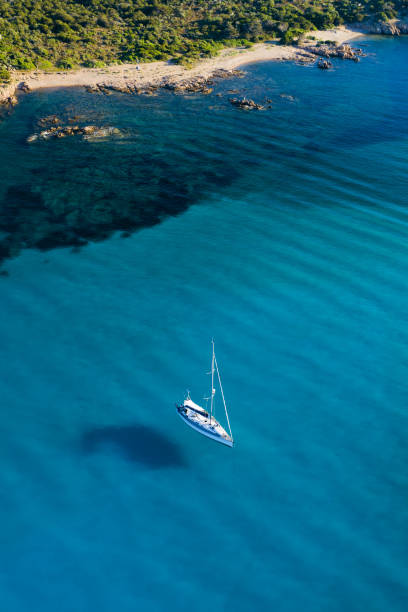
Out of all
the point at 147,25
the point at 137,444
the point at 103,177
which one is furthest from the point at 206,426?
the point at 147,25

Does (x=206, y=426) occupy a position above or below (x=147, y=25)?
below

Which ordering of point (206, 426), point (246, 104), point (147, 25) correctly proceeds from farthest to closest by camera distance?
1. point (147, 25)
2. point (246, 104)
3. point (206, 426)

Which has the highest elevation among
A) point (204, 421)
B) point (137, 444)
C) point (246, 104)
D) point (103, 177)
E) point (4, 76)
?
point (246, 104)

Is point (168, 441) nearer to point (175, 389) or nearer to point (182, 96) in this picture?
point (175, 389)

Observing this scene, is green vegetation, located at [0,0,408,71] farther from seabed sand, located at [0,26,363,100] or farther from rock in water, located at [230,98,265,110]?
rock in water, located at [230,98,265,110]

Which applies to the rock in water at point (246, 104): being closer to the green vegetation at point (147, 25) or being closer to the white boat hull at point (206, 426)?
the green vegetation at point (147, 25)

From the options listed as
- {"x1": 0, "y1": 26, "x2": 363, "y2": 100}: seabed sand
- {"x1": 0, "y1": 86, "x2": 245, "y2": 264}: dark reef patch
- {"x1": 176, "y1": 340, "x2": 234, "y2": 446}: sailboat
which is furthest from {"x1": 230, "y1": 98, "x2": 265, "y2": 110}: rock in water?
{"x1": 176, "y1": 340, "x2": 234, "y2": 446}: sailboat

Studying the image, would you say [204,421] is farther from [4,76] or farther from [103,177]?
[4,76]
